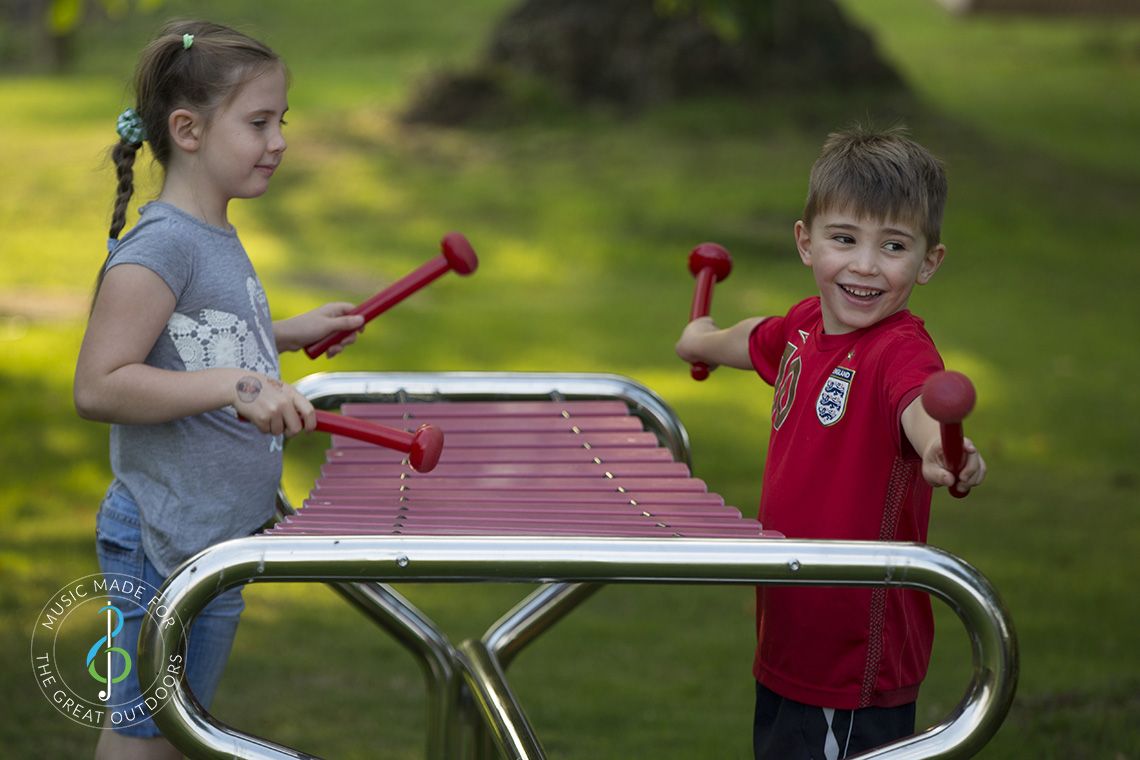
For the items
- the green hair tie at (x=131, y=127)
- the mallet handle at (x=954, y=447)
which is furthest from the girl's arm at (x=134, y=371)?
the mallet handle at (x=954, y=447)

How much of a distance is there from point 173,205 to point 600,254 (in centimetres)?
751

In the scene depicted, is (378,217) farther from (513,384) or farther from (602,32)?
(513,384)

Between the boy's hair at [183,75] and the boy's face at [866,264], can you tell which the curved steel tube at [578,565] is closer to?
the boy's face at [866,264]

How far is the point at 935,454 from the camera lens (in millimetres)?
1712

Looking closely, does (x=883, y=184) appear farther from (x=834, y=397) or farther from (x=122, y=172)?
(x=122, y=172)

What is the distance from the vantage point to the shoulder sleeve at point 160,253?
205cm

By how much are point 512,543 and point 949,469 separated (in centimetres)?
48

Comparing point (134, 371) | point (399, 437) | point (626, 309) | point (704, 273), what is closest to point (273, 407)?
point (399, 437)

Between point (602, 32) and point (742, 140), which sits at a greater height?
point (602, 32)

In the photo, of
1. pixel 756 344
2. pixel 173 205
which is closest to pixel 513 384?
pixel 756 344

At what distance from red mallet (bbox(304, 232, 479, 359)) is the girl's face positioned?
1.03 feet

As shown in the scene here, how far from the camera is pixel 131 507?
2.14 m

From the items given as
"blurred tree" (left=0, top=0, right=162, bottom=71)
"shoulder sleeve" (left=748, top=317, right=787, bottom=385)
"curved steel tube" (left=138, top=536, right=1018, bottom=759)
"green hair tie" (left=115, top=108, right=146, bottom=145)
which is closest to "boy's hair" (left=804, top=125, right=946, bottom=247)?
"shoulder sleeve" (left=748, top=317, right=787, bottom=385)

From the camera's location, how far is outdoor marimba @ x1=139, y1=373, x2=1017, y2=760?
5.33ft
